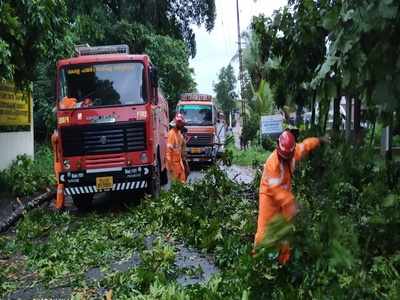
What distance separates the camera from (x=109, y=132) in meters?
10.9

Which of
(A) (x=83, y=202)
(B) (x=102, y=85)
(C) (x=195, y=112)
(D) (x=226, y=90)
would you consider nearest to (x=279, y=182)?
(B) (x=102, y=85)

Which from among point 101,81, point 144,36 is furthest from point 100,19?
point 101,81

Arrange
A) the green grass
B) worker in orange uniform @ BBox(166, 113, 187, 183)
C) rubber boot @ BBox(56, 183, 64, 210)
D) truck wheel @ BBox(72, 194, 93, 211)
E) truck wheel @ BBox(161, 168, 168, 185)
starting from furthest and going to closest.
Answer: truck wheel @ BBox(161, 168, 168, 185) → the green grass → worker in orange uniform @ BBox(166, 113, 187, 183) → truck wheel @ BBox(72, 194, 93, 211) → rubber boot @ BBox(56, 183, 64, 210)

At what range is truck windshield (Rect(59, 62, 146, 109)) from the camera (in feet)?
36.1

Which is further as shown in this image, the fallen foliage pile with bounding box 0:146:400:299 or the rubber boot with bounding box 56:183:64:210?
the rubber boot with bounding box 56:183:64:210

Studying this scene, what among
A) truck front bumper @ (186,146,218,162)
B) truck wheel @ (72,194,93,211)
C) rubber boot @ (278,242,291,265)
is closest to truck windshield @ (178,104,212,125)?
truck front bumper @ (186,146,218,162)

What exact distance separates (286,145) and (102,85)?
236 inches

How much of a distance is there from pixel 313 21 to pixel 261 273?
15.2ft

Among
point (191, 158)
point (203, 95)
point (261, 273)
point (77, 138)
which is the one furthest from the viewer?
point (203, 95)

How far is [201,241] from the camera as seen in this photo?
7.79 m

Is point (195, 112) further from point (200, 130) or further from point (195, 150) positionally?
point (195, 150)

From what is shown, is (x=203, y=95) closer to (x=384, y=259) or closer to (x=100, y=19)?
(x=100, y=19)

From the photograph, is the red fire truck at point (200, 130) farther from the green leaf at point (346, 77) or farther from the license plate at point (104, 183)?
the green leaf at point (346, 77)

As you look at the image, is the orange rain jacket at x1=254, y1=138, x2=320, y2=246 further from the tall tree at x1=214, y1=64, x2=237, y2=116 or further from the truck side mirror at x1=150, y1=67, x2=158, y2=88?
the tall tree at x1=214, y1=64, x2=237, y2=116
